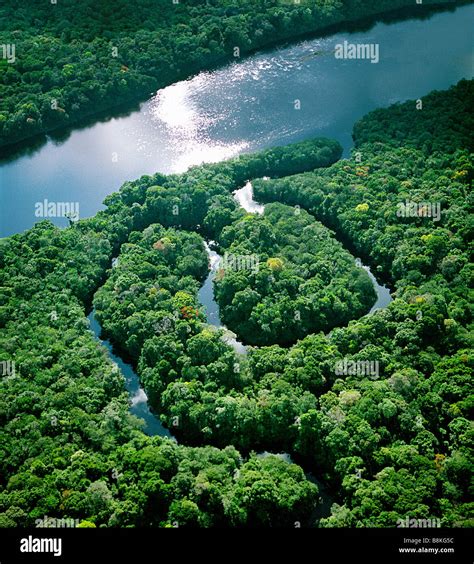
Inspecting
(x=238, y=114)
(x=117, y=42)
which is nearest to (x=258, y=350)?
(x=238, y=114)

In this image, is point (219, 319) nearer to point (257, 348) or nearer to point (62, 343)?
point (257, 348)

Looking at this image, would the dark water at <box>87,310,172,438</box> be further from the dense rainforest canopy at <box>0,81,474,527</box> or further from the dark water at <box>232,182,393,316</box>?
the dark water at <box>232,182,393,316</box>

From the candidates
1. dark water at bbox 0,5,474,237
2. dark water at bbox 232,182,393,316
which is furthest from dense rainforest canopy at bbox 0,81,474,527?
dark water at bbox 0,5,474,237

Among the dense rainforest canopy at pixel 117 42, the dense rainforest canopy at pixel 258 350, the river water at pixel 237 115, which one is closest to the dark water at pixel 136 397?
the dense rainforest canopy at pixel 258 350

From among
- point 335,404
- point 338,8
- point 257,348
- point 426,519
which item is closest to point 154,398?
point 257,348

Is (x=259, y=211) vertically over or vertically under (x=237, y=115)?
under

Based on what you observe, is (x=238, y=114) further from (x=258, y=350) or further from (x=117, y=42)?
(x=258, y=350)
